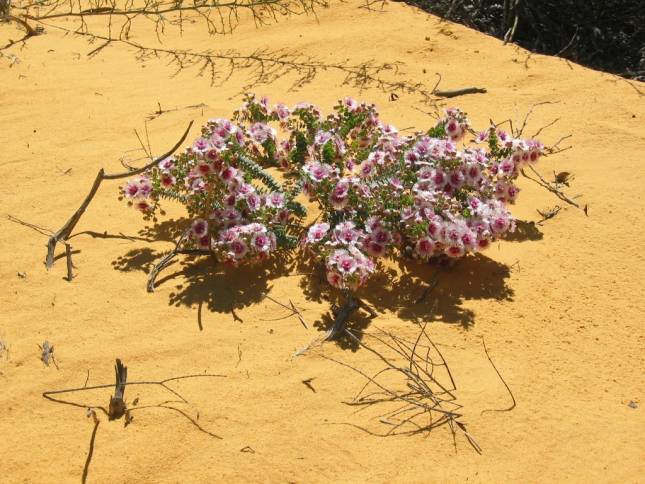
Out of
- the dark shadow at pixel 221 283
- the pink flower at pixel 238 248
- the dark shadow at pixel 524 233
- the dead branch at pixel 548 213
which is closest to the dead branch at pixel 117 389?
the dark shadow at pixel 221 283

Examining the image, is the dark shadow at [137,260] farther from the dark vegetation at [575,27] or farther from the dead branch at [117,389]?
the dark vegetation at [575,27]

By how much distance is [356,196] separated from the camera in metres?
2.91

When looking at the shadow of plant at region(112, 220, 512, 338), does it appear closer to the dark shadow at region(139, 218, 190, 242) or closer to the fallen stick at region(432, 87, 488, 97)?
the dark shadow at region(139, 218, 190, 242)

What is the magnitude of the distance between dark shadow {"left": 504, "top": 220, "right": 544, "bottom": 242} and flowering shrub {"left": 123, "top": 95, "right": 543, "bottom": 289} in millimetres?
279

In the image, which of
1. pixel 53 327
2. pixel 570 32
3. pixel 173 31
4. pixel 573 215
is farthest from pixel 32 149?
pixel 570 32

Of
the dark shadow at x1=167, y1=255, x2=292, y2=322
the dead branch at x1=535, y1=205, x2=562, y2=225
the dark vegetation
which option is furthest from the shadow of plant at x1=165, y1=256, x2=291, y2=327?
the dark vegetation

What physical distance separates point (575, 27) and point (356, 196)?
3.45m

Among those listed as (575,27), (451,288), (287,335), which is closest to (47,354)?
(287,335)

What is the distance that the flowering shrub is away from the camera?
9.21ft

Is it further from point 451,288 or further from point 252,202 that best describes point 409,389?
point 252,202

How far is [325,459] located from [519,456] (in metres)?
0.61

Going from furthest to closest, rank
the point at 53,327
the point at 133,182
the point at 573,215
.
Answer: the point at 573,215 → the point at 133,182 → the point at 53,327

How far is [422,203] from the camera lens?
112 inches

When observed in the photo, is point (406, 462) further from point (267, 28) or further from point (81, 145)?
point (267, 28)
